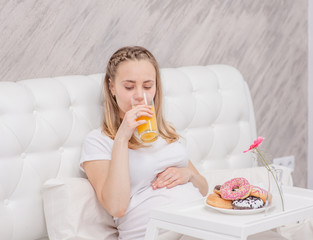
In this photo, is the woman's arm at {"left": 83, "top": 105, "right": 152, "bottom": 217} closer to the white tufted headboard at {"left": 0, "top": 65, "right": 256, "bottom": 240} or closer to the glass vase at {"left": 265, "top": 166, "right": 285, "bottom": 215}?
the white tufted headboard at {"left": 0, "top": 65, "right": 256, "bottom": 240}

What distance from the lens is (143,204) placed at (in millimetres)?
2025

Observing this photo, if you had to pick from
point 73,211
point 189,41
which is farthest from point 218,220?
point 189,41

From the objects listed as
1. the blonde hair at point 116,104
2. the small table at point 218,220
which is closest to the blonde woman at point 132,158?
the blonde hair at point 116,104

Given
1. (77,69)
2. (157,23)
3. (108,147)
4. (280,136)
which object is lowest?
(280,136)

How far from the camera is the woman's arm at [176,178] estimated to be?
6.75 ft

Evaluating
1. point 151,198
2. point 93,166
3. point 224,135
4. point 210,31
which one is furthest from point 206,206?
point 210,31

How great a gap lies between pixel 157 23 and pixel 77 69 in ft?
1.56

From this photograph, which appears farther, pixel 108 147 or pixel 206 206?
pixel 108 147

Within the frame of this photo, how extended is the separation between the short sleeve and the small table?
338 mm

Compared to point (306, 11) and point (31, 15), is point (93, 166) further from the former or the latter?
point (306, 11)

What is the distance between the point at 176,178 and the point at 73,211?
15.1 inches

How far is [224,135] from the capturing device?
2.65 meters

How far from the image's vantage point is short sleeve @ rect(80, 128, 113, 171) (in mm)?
2031

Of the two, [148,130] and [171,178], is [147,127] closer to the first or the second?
[148,130]
